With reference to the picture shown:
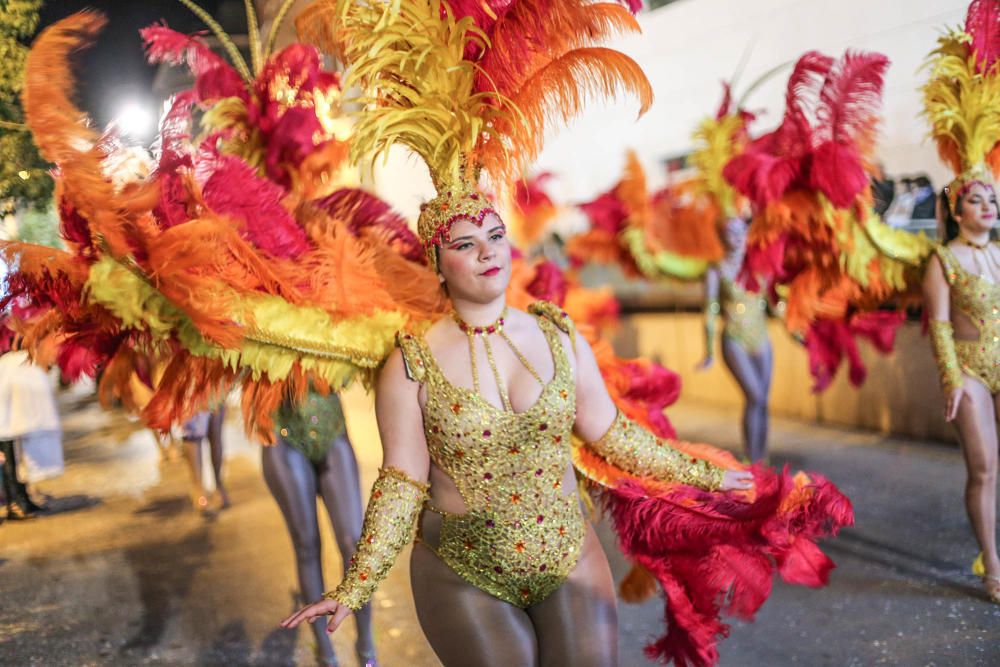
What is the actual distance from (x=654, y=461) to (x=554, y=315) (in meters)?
0.46

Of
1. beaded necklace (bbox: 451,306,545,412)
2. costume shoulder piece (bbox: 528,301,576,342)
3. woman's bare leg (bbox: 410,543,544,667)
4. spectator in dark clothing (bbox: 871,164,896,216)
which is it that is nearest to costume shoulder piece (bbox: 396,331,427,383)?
beaded necklace (bbox: 451,306,545,412)

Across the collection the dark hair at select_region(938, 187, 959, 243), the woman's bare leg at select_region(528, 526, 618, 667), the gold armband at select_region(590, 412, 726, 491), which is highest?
the dark hair at select_region(938, 187, 959, 243)

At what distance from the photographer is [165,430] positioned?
2387mm

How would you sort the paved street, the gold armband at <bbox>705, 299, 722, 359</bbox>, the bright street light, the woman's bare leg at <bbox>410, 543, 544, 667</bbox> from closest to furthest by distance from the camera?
the woman's bare leg at <bbox>410, 543, 544, 667</bbox>
the bright street light
the paved street
the gold armband at <bbox>705, 299, 722, 359</bbox>

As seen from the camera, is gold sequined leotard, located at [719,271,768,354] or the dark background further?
gold sequined leotard, located at [719,271,768,354]

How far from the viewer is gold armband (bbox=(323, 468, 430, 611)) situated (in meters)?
2.00

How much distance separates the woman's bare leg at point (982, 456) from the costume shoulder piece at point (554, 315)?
6.49ft

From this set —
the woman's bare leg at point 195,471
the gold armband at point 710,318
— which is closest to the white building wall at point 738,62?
the gold armband at point 710,318

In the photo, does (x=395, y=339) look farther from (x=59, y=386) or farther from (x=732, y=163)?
(x=732, y=163)

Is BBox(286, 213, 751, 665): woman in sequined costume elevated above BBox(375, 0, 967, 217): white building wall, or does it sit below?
below

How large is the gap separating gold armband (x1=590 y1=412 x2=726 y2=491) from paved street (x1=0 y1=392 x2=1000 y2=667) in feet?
3.52

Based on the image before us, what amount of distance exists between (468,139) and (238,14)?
177 centimetres

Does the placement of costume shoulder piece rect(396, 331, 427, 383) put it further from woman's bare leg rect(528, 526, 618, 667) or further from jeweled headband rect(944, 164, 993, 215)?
jeweled headband rect(944, 164, 993, 215)

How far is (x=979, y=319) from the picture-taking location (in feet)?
11.2
